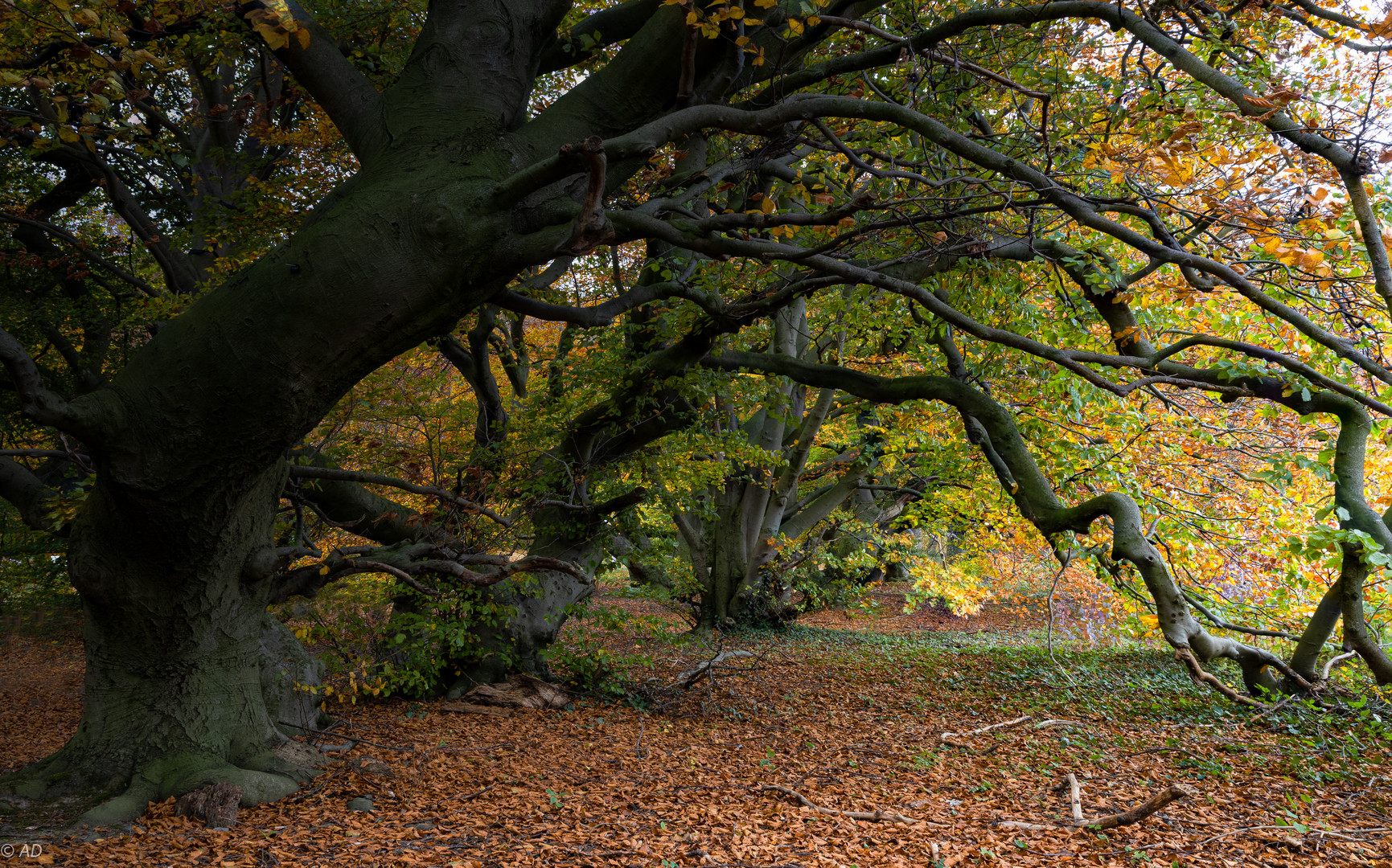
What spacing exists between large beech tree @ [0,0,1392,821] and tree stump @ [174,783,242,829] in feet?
0.51

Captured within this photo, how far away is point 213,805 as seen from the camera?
3.91 meters

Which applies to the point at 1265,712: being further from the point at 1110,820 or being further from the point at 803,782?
the point at 803,782

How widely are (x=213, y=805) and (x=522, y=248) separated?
336 cm

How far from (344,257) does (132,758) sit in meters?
3.15

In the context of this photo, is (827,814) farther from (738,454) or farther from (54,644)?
(54,644)

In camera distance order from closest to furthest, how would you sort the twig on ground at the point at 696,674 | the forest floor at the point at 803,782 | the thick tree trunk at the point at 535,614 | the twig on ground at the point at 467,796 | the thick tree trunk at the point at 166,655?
the forest floor at the point at 803,782 < the thick tree trunk at the point at 166,655 < the twig on ground at the point at 467,796 < the thick tree trunk at the point at 535,614 < the twig on ground at the point at 696,674

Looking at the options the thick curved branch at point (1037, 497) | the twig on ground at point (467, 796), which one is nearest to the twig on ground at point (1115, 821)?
the thick curved branch at point (1037, 497)

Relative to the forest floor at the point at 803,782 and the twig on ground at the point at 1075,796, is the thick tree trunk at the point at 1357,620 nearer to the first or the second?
the forest floor at the point at 803,782

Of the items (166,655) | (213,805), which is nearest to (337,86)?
(166,655)

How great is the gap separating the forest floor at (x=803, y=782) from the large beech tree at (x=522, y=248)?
73 centimetres

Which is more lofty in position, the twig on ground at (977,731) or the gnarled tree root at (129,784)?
the twig on ground at (977,731)

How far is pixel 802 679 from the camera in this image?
9.77 metres

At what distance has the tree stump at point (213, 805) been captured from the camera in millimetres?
3842

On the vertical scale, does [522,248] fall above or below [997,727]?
above
